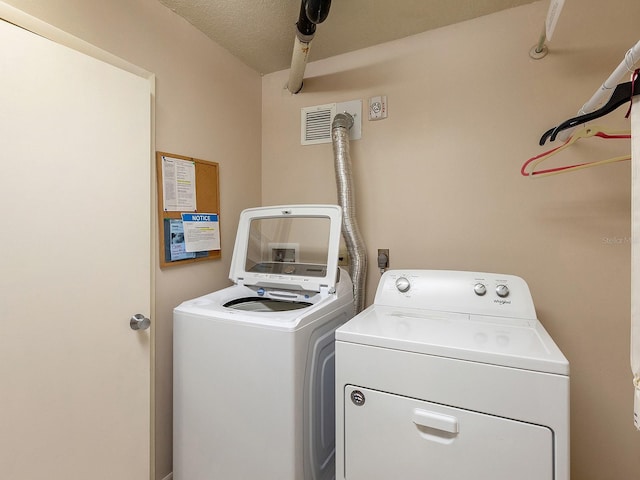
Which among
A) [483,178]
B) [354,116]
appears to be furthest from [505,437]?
[354,116]

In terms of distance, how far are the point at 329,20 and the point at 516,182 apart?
1.35 meters

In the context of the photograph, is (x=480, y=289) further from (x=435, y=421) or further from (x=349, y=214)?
Answer: (x=349, y=214)

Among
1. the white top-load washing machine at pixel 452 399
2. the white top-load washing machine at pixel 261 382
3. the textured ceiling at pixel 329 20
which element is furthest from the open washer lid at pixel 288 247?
the textured ceiling at pixel 329 20

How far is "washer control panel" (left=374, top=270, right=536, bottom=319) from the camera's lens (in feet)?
4.31

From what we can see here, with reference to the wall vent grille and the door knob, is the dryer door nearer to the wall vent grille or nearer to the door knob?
the door knob

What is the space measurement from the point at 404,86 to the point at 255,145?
1079 mm

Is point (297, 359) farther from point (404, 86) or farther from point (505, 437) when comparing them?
point (404, 86)

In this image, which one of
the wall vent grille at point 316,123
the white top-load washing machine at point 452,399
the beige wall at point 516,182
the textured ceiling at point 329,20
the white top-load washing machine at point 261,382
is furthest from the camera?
the wall vent grille at point 316,123

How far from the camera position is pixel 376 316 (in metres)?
1.36

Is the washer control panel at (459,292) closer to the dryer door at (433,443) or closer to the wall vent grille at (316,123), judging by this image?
the dryer door at (433,443)

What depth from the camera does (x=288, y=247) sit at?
2.05m

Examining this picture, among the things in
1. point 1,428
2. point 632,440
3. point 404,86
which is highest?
point 404,86

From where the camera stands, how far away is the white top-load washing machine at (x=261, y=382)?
1.21 meters

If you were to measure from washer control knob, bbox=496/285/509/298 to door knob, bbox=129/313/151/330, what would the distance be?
1.57m
